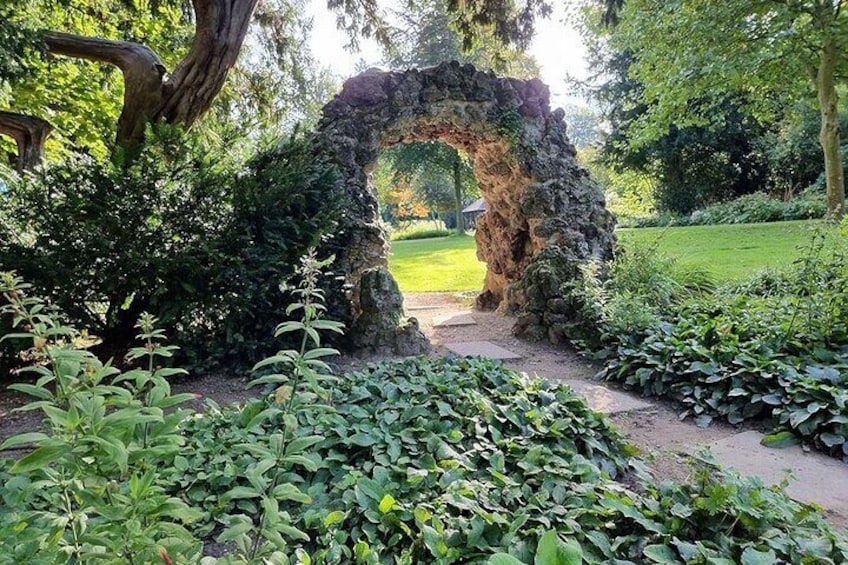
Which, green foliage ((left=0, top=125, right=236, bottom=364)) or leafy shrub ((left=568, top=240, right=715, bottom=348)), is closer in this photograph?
green foliage ((left=0, top=125, right=236, bottom=364))

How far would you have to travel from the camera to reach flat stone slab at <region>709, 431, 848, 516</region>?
6.86ft

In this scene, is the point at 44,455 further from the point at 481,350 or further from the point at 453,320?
the point at 453,320

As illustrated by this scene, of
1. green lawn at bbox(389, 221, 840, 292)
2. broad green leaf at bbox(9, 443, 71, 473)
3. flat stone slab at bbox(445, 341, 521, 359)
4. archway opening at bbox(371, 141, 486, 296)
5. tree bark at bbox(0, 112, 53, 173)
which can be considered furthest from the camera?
archway opening at bbox(371, 141, 486, 296)

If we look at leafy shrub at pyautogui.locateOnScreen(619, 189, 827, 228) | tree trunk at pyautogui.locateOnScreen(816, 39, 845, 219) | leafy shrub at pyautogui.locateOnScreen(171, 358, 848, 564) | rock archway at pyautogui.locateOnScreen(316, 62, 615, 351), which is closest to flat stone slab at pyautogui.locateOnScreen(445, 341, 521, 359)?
rock archway at pyautogui.locateOnScreen(316, 62, 615, 351)

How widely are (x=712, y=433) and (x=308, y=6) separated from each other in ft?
23.8

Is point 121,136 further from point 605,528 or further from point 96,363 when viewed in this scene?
point 605,528

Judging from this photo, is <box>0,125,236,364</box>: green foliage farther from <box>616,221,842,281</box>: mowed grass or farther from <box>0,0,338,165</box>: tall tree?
<box>616,221,842,281</box>: mowed grass

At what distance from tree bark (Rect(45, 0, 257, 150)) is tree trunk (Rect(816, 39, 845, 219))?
395 inches

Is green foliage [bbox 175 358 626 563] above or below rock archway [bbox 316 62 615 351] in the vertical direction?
below

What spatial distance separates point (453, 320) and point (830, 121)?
28.4ft

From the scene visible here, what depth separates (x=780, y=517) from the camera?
5.18 ft

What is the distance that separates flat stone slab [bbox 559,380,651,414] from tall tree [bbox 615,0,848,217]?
7091 mm

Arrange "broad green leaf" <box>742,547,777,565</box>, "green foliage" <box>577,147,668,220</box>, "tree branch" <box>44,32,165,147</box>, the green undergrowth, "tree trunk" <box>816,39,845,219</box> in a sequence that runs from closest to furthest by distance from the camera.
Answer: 1. "broad green leaf" <box>742,547,777,565</box>
2. the green undergrowth
3. "tree branch" <box>44,32,165,147</box>
4. "tree trunk" <box>816,39,845,219</box>
5. "green foliage" <box>577,147,668,220</box>

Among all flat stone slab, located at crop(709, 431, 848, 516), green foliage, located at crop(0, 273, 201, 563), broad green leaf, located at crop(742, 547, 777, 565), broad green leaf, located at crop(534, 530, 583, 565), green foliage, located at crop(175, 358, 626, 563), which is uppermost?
green foliage, located at crop(0, 273, 201, 563)
